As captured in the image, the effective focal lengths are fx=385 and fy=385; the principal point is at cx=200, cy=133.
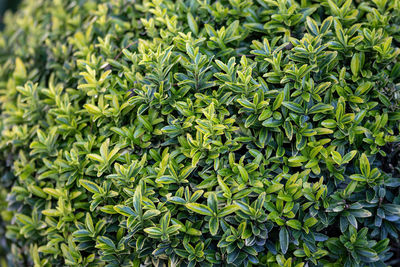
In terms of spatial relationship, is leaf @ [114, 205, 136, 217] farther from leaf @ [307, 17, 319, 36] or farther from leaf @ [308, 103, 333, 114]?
leaf @ [307, 17, 319, 36]

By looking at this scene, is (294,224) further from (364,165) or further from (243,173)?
(364,165)

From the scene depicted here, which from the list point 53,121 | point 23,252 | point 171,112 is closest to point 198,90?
point 171,112

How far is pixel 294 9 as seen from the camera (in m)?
2.40

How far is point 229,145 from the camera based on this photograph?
2207 mm

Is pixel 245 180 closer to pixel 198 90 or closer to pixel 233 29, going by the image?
pixel 198 90

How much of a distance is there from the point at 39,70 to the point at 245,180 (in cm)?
202

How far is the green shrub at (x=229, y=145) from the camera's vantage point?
6.88 ft

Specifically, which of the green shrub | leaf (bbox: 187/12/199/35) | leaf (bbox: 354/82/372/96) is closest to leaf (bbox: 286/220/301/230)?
the green shrub

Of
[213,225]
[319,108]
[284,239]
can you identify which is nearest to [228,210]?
[213,225]

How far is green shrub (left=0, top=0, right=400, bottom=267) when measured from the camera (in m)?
2.10

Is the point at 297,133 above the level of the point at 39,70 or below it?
below

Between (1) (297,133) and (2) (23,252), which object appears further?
(2) (23,252)

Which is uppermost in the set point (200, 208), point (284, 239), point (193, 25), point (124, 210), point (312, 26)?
point (193, 25)

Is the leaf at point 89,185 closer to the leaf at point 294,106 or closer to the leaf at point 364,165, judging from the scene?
the leaf at point 294,106
